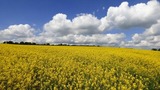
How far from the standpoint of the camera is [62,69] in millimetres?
15195

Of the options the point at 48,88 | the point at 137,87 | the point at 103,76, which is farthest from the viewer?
the point at 103,76

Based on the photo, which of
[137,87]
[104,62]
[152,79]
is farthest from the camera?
[104,62]

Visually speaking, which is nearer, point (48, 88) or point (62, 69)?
point (48, 88)

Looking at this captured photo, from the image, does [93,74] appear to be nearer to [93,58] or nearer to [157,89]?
[157,89]

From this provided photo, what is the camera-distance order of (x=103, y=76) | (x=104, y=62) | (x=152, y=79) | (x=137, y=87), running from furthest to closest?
(x=104, y=62), (x=152, y=79), (x=103, y=76), (x=137, y=87)

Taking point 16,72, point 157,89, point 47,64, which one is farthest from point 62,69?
point 157,89

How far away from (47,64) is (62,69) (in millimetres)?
1771

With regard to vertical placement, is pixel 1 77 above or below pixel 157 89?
above

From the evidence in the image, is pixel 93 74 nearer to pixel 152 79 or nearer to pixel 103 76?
pixel 103 76

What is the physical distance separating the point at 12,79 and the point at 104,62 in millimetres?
9293

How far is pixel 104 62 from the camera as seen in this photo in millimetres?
19797

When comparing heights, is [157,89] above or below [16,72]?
below

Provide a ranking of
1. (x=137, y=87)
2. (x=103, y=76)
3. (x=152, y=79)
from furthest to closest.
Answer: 1. (x=152, y=79)
2. (x=103, y=76)
3. (x=137, y=87)

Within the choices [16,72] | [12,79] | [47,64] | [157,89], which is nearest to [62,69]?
[47,64]
